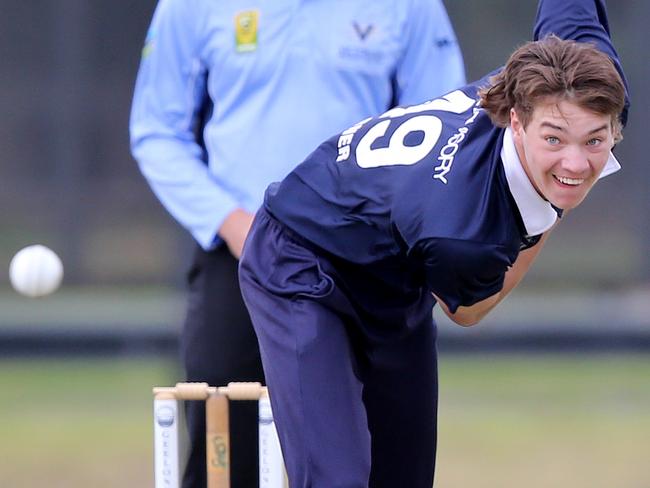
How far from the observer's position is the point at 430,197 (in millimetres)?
2219

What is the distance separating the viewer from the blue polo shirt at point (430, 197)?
2193 mm

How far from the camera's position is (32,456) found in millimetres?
4547

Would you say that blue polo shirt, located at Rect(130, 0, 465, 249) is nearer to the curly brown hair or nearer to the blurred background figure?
the blurred background figure

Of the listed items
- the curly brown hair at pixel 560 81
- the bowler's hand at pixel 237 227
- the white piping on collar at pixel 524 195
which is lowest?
the white piping on collar at pixel 524 195

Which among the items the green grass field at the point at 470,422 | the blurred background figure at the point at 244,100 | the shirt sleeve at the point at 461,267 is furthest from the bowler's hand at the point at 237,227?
the green grass field at the point at 470,422

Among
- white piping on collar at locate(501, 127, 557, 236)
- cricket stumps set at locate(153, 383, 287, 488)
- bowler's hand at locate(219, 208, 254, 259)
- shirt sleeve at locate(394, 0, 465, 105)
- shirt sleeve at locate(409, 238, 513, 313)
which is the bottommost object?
cricket stumps set at locate(153, 383, 287, 488)

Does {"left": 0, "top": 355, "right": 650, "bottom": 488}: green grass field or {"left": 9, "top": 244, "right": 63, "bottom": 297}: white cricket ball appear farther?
{"left": 0, "top": 355, "right": 650, "bottom": 488}: green grass field

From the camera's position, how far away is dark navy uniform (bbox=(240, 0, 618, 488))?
7.24ft

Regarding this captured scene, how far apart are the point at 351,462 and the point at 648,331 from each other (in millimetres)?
3851

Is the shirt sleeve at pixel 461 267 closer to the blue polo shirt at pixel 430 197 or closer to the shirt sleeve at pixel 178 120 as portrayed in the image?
the blue polo shirt at pixel 430 197

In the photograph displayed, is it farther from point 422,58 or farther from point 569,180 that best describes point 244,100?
point 569,180

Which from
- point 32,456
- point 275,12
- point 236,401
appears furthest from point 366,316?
point 32,456

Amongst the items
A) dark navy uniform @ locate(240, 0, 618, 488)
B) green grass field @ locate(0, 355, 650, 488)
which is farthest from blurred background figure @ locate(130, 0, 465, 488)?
green grass field @ locate(0, 355, 650, 488)

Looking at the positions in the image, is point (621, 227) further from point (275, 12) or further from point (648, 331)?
point (275, 12)
